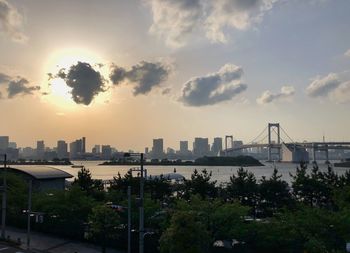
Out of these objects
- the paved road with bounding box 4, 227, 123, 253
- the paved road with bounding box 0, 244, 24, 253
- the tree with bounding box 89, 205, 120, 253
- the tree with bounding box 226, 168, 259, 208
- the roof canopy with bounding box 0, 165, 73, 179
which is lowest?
the paved road with bounding box 4, 227, 123, 253

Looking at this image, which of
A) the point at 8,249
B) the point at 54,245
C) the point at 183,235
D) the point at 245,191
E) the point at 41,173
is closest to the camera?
the point at 183,235

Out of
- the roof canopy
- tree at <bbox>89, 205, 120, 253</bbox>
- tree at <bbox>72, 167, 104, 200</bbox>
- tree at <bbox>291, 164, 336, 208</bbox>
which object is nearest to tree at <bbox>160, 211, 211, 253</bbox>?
tree at <bbox>89, 205, 120, 253</bbox>

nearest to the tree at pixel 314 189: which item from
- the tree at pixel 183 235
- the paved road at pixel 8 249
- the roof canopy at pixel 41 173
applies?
the tree at pixel 183 235

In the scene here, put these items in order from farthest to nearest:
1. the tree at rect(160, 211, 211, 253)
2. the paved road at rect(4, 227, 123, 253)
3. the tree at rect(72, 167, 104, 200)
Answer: the tree at rect(72, 167, 104, 200)
the paved road at rect(4, 227, 123, 253)
the tree at rect(160, 211, 211, 253)

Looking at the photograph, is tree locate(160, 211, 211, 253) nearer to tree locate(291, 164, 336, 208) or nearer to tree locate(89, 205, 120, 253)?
tree locate(89, 205, 120, 253)

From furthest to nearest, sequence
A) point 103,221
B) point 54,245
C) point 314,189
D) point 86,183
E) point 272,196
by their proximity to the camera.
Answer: point 86,183
point 272,196
point 314,189
point 54,245
point 103,221

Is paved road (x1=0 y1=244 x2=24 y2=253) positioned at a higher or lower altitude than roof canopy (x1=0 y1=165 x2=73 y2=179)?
lower

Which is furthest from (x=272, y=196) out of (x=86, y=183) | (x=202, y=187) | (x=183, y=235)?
(x=86, y=183)

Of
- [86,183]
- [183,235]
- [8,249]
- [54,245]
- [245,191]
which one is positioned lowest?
[54,245]

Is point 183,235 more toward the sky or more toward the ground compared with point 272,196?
more toward the ground

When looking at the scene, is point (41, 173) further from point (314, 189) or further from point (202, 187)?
point (314, 189)

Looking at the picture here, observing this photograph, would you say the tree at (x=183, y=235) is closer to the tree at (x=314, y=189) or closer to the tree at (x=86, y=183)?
the tree at (x=314, y=189)

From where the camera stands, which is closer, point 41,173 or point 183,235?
point 183,235
